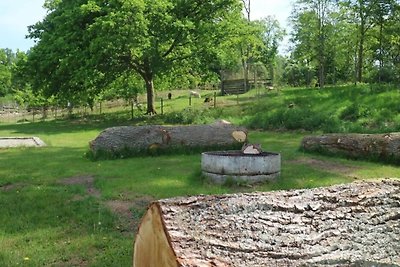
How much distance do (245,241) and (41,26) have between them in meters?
26.4

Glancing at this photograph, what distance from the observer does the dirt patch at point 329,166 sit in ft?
34.1

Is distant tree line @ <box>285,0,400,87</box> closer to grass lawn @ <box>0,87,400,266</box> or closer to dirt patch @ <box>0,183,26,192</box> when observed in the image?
grass lawn @ <box>0,87,400,266</box>

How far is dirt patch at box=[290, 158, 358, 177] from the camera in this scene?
10395 mm

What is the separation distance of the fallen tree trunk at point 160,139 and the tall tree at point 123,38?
1088 centimetres

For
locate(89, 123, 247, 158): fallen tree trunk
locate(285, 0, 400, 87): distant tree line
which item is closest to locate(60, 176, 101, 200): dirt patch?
locate(89, 123, 247, 158): fallen tree trunk

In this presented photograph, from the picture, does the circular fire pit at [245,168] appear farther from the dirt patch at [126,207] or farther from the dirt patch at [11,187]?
the dirt patch at [11,187]

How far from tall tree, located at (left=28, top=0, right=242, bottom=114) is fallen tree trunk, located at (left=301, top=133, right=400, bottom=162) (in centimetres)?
1303

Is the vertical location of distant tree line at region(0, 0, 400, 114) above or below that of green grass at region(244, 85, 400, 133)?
above

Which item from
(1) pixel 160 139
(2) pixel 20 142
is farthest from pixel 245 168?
(2) pixel 20 142

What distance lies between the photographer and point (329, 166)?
→ 11.0m

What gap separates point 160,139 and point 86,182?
3948mm

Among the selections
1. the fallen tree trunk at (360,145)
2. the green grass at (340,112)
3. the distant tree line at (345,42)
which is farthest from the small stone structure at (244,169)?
the distant tree line at (345,42)

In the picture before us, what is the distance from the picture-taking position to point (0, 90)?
66188mm

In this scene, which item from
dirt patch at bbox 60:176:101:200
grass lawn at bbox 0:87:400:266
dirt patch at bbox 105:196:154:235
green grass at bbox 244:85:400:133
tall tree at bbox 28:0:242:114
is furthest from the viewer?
tall tree at bbox 28:0:242:114
